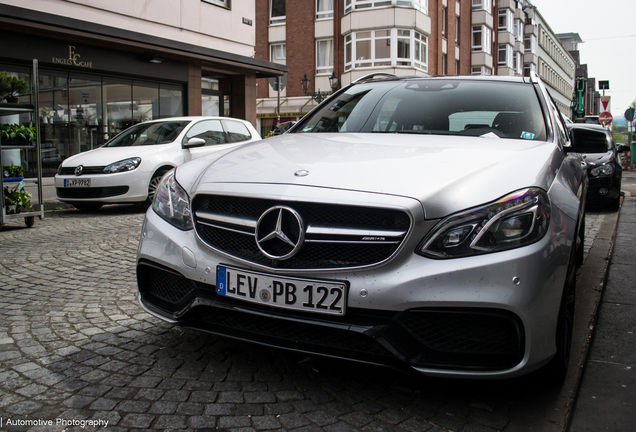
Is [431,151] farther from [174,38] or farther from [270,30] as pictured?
[270,30]

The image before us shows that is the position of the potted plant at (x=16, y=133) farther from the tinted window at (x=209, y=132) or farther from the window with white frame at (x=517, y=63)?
the window with white frame at (x=517, y=63)

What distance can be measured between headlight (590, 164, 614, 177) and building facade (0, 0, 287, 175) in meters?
11.4

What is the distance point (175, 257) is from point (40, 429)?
85 cm

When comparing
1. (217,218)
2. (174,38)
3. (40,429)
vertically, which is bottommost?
(40,429)

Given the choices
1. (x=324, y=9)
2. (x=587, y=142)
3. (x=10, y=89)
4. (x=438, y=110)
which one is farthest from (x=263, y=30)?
(x=587, y=142)

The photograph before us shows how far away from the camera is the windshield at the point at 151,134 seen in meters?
10.1

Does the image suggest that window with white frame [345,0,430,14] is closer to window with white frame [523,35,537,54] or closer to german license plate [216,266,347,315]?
german license plate [216,266,347,315]

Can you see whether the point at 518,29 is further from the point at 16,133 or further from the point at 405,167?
the point at 405,167

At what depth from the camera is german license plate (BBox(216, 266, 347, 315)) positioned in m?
2.21

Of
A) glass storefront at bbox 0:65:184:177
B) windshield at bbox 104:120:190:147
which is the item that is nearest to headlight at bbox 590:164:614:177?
windshield at bbox 104:120:190:147

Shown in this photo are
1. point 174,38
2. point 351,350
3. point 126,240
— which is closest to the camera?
point 351,350

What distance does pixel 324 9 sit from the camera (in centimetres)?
3391

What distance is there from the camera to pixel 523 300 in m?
2.09

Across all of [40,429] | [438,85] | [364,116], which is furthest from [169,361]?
[438,85]
